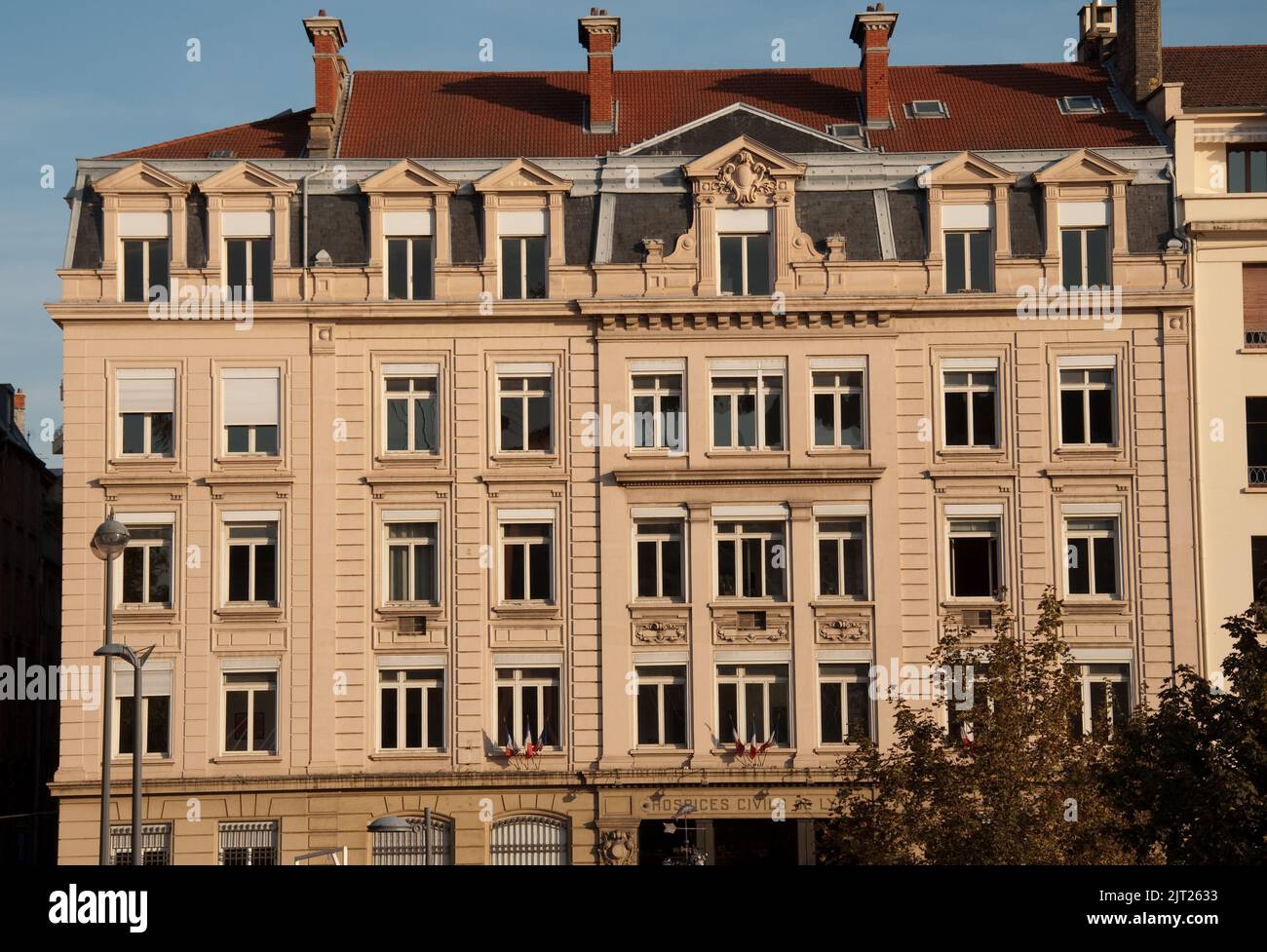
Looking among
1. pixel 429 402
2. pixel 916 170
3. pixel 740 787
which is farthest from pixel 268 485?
pixel 916 170

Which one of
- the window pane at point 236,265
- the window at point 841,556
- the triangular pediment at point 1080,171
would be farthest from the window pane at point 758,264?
the window pane at point 236,265

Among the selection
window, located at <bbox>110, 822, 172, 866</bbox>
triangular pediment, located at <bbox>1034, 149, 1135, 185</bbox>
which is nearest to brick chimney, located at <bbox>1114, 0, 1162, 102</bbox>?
triangular pediment, located at <bbox>1034, 149, 1135, 185</bbox>

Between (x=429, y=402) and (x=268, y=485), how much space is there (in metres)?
3.95

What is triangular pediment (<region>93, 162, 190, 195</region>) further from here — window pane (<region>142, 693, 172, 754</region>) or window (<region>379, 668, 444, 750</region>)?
window (<region>379, 668, 444, 750</region>)

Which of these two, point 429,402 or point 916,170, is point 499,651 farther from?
point 916,170

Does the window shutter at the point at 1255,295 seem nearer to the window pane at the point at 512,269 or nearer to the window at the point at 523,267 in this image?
the window at the point at 523,267

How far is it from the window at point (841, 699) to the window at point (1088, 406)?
695 cm

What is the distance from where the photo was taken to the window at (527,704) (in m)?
41.8

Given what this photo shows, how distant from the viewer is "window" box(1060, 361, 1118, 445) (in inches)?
1687

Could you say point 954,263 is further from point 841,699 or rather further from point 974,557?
point 841,699

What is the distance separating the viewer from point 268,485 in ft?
139

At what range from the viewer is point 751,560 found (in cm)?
4228

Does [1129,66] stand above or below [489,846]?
above

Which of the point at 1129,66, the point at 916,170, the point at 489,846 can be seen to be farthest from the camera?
the point at 1129,66
